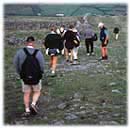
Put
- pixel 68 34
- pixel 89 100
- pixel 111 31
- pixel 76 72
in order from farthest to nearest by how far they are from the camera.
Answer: pixel 68 34 → pixel 111 31 → pixel 76 72 → pixel 89 100

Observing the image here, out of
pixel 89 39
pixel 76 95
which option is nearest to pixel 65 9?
pixel 76 95

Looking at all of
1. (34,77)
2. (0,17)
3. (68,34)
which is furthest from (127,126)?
(68,34)

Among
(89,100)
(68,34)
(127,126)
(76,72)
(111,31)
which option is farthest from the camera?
(68,34)

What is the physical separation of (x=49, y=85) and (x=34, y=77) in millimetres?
657

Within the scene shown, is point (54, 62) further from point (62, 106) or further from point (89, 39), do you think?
point (89, 39)

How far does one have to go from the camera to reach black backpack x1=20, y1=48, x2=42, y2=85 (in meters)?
7.86

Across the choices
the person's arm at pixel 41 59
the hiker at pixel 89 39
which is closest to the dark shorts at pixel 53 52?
the hiker at pixel 89 39

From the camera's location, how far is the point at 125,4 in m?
7.91

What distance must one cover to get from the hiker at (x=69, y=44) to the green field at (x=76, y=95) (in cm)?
125

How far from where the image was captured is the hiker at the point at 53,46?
9.25 metres

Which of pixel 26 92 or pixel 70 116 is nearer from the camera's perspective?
pixel 70 116

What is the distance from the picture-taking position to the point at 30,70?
789cm

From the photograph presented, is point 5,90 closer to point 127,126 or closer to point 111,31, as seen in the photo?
point 127,126

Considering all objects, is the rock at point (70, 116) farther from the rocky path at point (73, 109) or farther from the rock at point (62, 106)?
the rock at point (62, 106)
